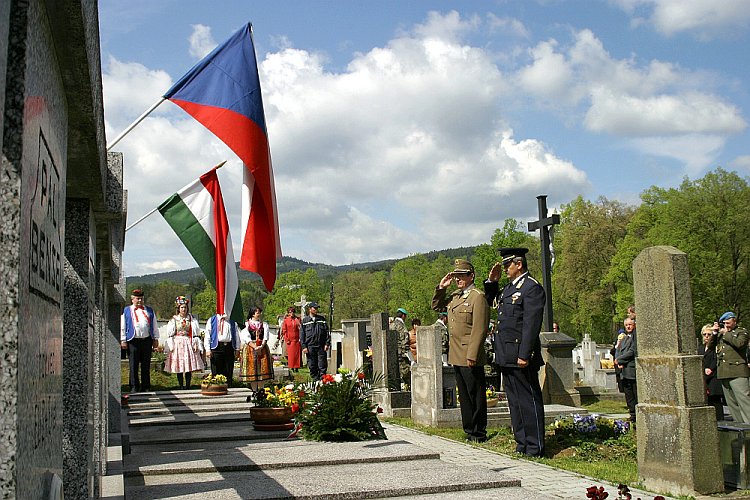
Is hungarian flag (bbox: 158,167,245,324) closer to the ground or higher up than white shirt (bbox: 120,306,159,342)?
higher up

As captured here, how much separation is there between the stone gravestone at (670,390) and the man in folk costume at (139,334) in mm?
10361

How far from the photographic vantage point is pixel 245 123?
5.85 m

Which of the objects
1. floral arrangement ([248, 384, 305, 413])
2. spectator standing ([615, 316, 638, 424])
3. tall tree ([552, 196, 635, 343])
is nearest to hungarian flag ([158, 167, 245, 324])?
floral arrangement ([248, 384, 305, 413])

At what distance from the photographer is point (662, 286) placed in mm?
6832

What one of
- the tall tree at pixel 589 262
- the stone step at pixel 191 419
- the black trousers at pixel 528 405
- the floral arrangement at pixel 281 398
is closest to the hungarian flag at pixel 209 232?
the floral arrangement at pixel 281 398

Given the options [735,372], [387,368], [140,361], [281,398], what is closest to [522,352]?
[281,398]

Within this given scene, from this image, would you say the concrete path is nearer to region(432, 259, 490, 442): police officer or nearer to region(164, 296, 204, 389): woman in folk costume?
region(432, 259, 490, 442): police officer

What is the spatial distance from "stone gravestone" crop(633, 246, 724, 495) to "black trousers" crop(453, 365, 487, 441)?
2860 mm

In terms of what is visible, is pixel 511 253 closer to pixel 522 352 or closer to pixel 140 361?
pixel 522 352

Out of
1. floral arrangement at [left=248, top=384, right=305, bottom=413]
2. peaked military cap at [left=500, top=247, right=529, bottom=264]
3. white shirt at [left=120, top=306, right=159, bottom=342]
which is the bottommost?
floral arrangement at [left=248, top=384, right=305, bottom=413]

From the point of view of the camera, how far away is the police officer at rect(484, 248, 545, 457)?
8461 millimetres

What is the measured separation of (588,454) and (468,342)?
1.94 meters

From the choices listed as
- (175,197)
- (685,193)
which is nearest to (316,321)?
(175,197)

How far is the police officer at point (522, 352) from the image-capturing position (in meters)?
8.46
